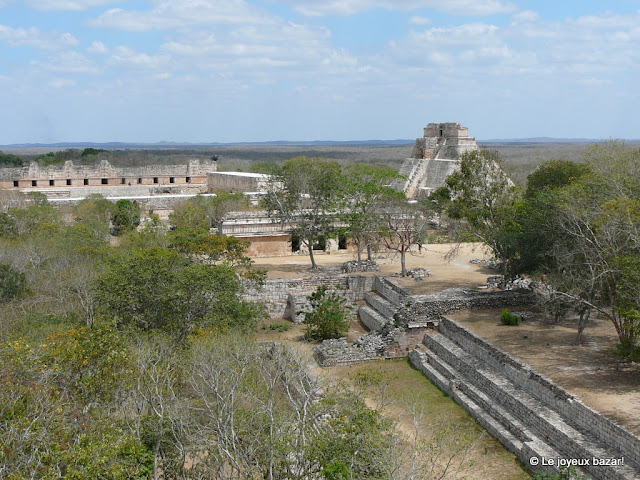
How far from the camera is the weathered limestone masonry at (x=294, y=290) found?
17.6 meters

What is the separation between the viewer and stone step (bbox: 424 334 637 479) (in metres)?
8.46

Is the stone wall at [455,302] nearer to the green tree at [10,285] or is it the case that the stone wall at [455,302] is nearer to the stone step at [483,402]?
the stone step at [483,402]

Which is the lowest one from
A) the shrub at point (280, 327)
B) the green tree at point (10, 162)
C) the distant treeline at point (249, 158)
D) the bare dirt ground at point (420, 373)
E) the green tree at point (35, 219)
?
the shrub at point (280, 327)

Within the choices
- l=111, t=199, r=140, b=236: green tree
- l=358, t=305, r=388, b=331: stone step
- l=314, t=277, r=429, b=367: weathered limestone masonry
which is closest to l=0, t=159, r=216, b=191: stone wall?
l=111, t=199, r=140, b=236: green tree

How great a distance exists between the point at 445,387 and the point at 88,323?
685 centimetres

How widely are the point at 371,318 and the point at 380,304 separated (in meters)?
0.52

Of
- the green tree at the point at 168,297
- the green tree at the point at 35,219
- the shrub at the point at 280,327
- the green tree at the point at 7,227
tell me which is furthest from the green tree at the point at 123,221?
the green tree at the point at 168,297

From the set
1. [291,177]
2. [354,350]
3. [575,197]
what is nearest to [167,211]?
[291,177]

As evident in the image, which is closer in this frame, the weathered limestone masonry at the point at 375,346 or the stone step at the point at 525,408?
the stone step at the point at 525,408

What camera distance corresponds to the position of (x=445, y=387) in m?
12.1

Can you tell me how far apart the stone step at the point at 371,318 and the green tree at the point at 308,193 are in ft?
9.01

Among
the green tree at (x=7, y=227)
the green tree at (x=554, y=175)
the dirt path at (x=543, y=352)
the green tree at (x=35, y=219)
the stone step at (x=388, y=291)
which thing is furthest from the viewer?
the green tree at (x=35, y=219)

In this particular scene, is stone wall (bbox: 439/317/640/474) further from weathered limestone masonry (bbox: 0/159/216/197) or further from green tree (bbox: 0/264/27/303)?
weathered limestone masonry (bbox: 0/159/216/197)

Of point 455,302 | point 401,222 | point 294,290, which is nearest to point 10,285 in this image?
point 294,290
